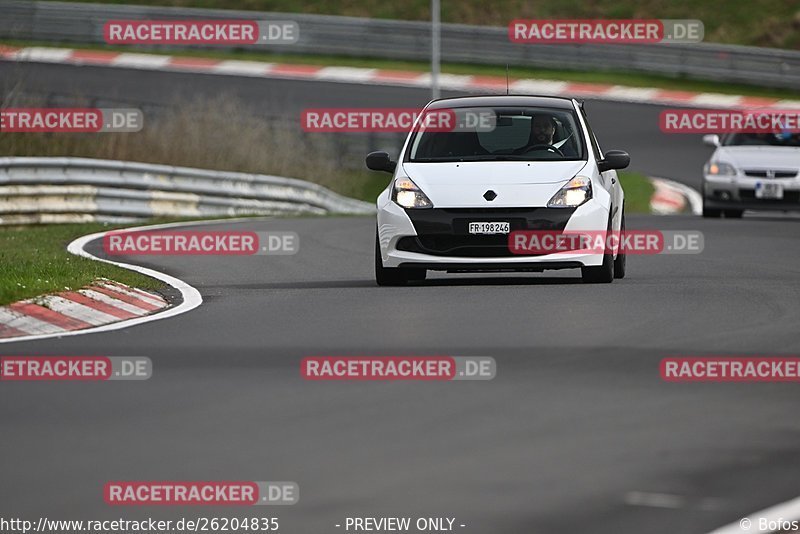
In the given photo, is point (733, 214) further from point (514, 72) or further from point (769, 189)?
point (514, 72)

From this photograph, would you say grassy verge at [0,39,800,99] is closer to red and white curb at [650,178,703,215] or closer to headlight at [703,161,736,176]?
red and white curb at [650,178,703,215]

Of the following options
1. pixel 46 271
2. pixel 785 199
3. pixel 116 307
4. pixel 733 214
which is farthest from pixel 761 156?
pixel 116 307

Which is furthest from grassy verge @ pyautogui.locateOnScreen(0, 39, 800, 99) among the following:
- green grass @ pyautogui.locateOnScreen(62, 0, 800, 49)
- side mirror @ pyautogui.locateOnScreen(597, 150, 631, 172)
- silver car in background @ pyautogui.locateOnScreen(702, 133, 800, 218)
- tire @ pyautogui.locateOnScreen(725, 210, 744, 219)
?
side mirror @ pyautogui.locateOnScreen(597, 150, 631, 172)

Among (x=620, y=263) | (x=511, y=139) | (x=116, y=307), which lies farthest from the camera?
(x=511, y=139)

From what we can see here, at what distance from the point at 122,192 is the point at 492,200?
12520 millimetres

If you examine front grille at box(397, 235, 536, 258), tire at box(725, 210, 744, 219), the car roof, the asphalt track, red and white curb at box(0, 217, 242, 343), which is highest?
the car roof

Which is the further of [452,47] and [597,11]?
[597,11]

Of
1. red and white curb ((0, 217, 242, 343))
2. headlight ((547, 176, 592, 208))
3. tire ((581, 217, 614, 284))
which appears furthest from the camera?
tire ((581, 217, 614, 284))

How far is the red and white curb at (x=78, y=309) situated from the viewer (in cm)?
1173

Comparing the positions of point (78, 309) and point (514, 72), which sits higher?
point (514, 72)

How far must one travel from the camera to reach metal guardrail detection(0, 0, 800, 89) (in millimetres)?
44500

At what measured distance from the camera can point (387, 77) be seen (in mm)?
45375

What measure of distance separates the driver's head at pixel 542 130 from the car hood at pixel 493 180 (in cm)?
42

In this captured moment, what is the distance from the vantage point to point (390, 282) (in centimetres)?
1469
